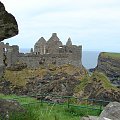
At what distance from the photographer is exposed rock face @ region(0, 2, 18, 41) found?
1566 centimetres

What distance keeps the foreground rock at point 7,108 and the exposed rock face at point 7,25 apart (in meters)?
2.17

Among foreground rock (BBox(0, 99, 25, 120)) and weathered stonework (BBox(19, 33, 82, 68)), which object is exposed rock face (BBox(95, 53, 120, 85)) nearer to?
weathered stonework (BBox(19, 33, 82, 68))

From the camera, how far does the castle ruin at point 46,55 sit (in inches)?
2141

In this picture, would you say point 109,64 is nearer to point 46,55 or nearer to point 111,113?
point 46,55

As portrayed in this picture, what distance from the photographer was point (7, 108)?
15.5 m

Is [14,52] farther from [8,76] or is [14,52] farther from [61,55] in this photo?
[8,76]

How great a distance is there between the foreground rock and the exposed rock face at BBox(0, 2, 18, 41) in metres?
2.17

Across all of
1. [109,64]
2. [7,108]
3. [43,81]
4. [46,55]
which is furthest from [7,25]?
[109,64]

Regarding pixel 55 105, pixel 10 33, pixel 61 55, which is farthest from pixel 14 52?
pixel 10 33

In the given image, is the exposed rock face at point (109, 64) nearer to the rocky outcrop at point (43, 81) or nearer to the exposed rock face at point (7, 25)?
the rocky outcrop at point (43, 81)

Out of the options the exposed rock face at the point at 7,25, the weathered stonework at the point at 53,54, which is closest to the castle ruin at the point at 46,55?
the weathered stonework at the point at 53,54

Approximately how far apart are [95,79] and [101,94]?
1.20 metres

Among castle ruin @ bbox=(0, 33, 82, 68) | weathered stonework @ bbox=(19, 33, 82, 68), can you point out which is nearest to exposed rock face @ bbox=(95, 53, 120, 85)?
weathered stonework @ bbox=(19, 33, 82, 68)

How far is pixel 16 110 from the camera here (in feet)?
50.8
